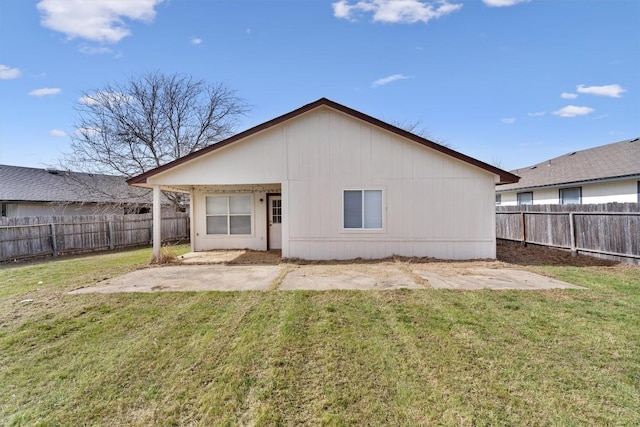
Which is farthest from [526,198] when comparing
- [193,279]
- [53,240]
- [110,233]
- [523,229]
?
[53,240]

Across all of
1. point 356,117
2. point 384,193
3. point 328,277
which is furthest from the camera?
point 384,193

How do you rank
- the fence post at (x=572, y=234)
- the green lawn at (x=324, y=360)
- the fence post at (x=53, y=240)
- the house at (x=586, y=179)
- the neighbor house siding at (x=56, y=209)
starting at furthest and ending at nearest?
the neighbor house siding at (x=56, y=209)
the house at (x=586, y=179)
the fence post at (x=53, y=240)
the fence post at (x=572, y=234)
the green lawn at (x=324, y=360)

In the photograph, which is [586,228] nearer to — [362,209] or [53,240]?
[362,209]

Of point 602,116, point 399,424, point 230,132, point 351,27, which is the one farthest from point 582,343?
point 602,116

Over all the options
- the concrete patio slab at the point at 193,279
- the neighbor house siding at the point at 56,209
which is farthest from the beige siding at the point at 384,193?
the neighbor house siding at the point at 56,209

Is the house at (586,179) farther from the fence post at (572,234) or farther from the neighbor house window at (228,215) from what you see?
the neighbor house window at (228,215)

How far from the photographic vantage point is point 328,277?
7352 millimetres

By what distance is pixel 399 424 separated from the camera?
95.2 inches

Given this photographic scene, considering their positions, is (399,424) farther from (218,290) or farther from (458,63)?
(458,63)

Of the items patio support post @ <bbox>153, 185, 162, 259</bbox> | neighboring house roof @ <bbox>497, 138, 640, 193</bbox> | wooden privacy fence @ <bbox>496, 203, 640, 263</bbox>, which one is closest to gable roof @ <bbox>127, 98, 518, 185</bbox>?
patio support post @ <bbox>153, 185, 162, 259</bbox>

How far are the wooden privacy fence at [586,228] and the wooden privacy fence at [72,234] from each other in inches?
672

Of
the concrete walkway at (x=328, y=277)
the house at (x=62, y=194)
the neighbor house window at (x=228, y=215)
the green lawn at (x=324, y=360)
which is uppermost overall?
the house at (x=62, y=194)

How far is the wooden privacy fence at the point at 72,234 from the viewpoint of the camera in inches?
455

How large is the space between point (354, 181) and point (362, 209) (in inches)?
34.5
